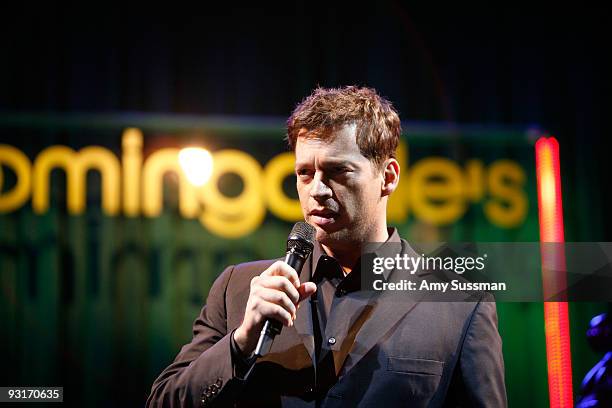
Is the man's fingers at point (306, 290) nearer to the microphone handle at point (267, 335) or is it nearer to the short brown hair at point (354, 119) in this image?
the microphone handle at point (267, 335)

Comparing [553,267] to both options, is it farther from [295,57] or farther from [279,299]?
[279,299]

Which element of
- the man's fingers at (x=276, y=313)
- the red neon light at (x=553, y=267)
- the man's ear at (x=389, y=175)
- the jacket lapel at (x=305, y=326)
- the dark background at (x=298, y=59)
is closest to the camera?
the man's fingers at (x=276, y=313)

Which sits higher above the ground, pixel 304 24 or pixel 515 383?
pixel 304 24

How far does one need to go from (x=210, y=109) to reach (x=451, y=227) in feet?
5.71

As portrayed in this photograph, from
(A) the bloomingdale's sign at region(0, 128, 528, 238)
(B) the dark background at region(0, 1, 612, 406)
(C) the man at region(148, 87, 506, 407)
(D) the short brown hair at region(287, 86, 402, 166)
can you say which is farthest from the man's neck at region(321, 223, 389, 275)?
(B) the dark background at region(0, 1, 612, 406)

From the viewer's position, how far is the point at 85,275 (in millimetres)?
4027

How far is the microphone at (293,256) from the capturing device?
1.39 meters

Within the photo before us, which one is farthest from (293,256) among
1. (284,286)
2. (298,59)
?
(298,59)

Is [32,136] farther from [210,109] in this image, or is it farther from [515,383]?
[515,383]

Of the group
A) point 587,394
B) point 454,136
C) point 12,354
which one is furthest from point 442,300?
point 12,354

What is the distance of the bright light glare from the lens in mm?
4051

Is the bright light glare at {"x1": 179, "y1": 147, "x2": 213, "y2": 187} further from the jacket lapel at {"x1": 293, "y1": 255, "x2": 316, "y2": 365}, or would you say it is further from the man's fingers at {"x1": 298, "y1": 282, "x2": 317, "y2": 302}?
the man's fingers at {"x1": 298, "y1": 282, "x2": 317, "y2": 302}

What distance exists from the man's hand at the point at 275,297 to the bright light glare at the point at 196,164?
2.69m

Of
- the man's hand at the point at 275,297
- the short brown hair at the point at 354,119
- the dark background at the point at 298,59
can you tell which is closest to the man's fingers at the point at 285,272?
the man's hand at the point at 275,297
